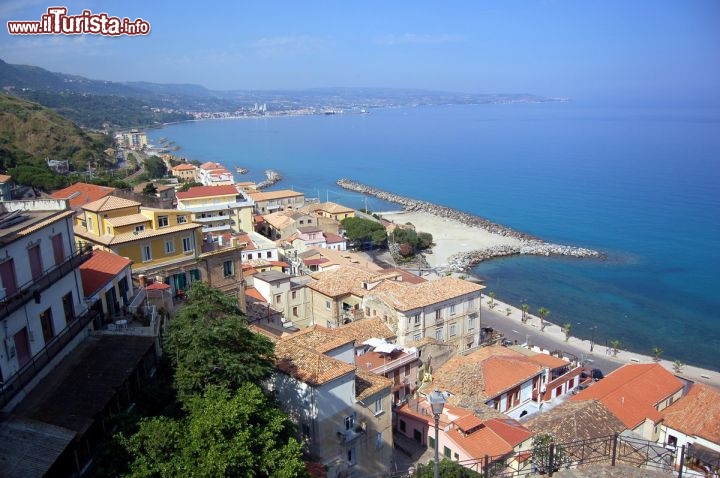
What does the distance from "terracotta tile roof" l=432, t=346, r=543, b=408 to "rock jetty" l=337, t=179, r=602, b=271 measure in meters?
26.0

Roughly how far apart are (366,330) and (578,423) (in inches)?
366

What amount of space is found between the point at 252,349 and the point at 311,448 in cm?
401

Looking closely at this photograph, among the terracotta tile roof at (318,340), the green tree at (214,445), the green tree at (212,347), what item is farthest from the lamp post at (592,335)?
the green tree at (214,445)

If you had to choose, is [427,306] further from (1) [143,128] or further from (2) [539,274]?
(1) [143,128]

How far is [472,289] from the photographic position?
2659 centimetres

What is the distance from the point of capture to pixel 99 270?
1490cm

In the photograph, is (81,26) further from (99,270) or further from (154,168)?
(154,168)

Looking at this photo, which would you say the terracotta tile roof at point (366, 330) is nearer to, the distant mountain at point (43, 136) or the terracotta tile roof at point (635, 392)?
the terracotta tile roof at point (635, 392)

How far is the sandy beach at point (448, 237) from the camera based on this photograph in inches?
2134

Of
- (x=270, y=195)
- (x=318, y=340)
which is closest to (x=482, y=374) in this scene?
(x=318, y=340)

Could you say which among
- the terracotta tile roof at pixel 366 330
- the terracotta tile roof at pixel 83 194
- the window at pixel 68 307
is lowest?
the terracotta tile roof at pixel 366 330

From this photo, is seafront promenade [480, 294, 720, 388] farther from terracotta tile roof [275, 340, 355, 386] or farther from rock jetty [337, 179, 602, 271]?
terracotta tile roof [275, 340, 355, 386]

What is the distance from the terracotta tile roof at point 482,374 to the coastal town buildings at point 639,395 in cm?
225

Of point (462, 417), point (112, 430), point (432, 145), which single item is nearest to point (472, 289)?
point (462, 417)
